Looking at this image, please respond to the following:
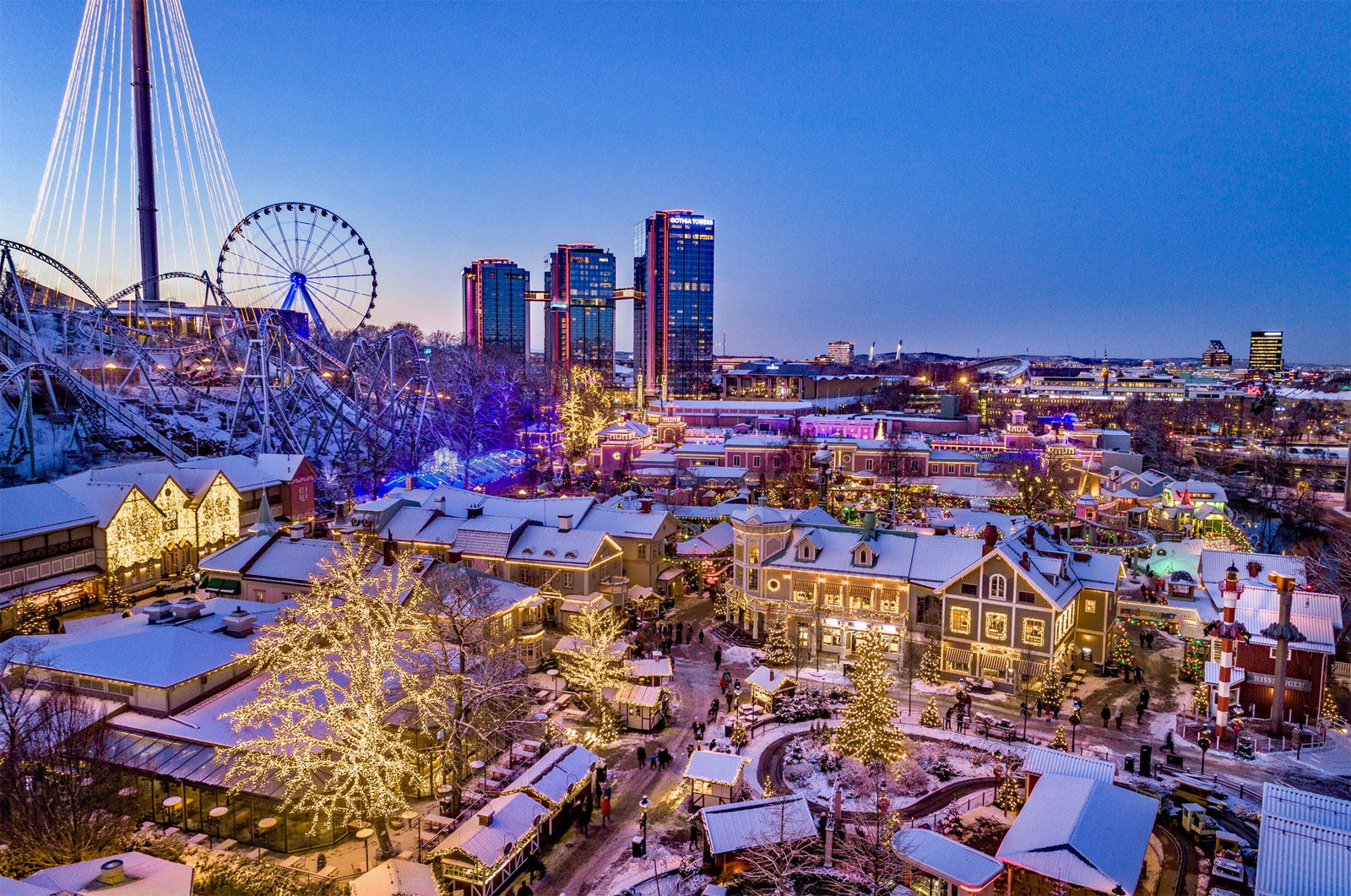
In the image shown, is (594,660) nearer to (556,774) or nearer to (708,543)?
(556,774)

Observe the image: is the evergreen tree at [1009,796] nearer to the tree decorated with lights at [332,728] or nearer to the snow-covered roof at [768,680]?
the snow-covered roof at [768,680]

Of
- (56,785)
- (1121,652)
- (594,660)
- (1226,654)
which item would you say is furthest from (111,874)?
(1121,652)

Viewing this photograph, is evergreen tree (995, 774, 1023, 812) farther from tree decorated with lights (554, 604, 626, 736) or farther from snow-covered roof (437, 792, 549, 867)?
snow-covered roof (437, 792, 549, 867)

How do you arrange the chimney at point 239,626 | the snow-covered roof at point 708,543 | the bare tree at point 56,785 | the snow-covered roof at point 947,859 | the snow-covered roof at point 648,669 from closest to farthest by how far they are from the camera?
1. the bare tree at point 56,785
2. the snow-covered roof at point 947,859
3. the chimney at point 239,626
4. the snow-covered roof at point 648,669
5. the snow-covered roof at point 708,543

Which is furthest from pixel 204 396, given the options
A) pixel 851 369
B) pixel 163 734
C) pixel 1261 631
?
pixel 851 369

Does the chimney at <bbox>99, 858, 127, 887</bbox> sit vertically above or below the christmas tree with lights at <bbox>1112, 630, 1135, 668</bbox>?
above

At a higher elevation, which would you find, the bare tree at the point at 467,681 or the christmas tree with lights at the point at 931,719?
the bare tree at the point at 467,681

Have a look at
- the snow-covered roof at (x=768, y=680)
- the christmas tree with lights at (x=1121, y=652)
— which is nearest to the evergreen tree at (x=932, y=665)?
the snow-covered roof at (x=768, y=680)

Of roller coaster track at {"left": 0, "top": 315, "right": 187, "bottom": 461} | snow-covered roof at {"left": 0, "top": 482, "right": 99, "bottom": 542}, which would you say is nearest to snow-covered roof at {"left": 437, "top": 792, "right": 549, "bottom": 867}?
snow-covered roof at {"left": 0, "top": 482, "right": 99, "bottom": 542}
